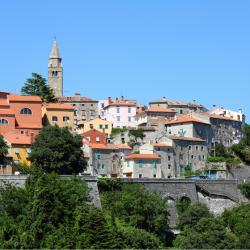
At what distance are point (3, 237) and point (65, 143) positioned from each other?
17737 millimetres

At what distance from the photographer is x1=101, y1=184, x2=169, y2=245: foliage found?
207 ft

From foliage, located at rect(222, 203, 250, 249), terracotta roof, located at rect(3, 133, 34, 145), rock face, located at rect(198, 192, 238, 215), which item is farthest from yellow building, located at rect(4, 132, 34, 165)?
foliage, located at rect(222, 203, 250, 249)

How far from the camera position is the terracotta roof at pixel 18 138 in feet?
258

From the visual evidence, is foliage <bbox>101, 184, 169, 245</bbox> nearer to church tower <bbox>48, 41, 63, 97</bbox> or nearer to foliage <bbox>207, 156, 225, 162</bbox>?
foliage <bbox>207, 156, 225, 162</bbox>

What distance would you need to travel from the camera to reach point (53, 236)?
5466 centimetres

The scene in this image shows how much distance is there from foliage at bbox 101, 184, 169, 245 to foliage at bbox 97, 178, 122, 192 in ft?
1.57

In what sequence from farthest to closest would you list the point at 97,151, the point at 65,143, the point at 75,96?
the point at 75,96 < the point at 97,151 < the point at 65,143

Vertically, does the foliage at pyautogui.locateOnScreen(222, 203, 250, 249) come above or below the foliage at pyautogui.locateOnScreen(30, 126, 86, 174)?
below

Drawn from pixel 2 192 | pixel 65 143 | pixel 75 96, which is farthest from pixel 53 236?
pixel 75 96

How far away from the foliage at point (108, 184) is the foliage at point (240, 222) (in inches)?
332

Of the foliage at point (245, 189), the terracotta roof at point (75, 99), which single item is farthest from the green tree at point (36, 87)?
the foliage at point (245, 189)

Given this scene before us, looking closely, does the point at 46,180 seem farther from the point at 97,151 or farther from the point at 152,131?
the point at 152,131

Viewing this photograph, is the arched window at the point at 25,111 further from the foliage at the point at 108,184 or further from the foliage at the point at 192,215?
the foliage at the point at 192,215

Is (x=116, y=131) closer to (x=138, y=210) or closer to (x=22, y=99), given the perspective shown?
(x=22, y=99)
